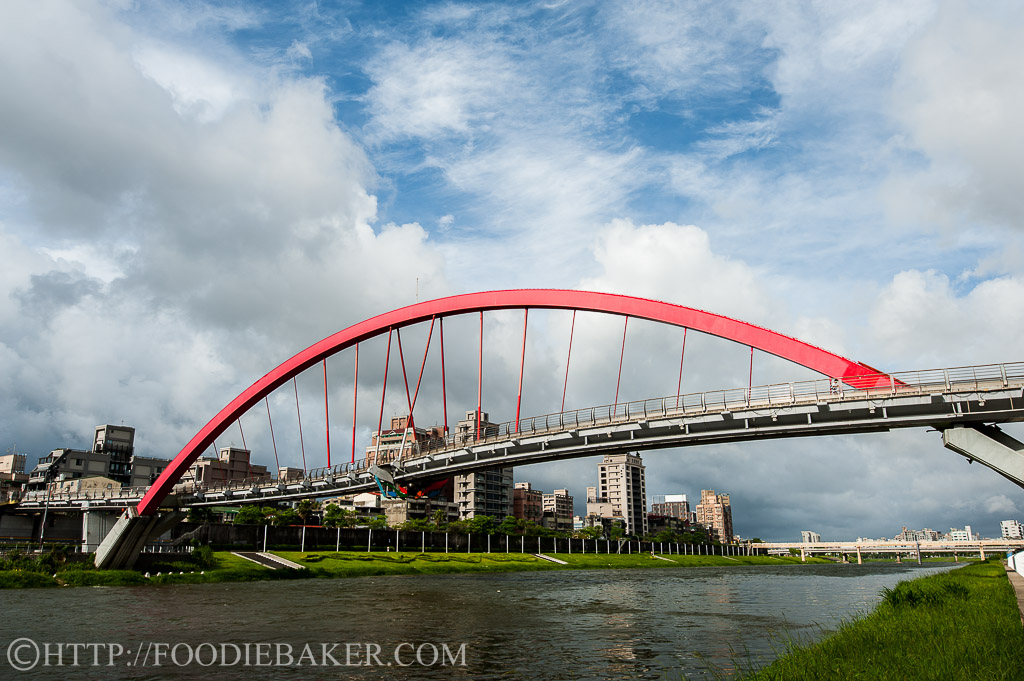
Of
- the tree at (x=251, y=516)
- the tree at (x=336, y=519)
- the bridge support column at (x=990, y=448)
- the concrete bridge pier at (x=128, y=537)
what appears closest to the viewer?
the bridge support column at (x=990, y=448)

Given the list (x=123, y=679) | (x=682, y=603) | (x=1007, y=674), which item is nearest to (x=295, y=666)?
(x=123, y=679)

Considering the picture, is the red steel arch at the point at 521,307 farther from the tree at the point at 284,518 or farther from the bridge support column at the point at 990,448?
the tree at the point at 284,518

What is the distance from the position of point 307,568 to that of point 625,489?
144076 millimetres

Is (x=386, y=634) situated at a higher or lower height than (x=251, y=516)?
lower

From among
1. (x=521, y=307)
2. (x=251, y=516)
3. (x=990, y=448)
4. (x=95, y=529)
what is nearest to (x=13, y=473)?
(x=251, y=516)

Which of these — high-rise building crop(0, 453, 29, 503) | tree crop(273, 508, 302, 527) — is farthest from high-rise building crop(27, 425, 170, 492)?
tree crop(273, 508, 302, 527)

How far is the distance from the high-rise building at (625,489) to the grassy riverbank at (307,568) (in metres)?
98.8

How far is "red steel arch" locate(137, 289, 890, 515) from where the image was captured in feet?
97.9

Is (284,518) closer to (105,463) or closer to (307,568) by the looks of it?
(307,568)

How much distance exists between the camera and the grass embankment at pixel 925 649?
805 cm

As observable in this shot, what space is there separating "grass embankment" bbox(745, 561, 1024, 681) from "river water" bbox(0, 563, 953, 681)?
2121mm

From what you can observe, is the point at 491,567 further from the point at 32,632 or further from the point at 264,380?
the point at 32,632

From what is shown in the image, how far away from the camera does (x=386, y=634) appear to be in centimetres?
1697

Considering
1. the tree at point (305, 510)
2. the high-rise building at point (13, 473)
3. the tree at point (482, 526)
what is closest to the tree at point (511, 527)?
the tree at point (482, 526)
